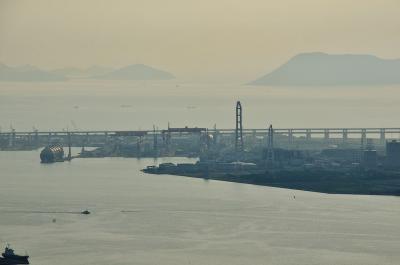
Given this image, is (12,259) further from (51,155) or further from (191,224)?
(51,155)

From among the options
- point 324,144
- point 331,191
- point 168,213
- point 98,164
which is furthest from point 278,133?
point 168,213

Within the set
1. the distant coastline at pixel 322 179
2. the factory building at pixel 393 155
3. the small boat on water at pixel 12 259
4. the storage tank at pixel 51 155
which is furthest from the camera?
the storage tank at pixel 51 155

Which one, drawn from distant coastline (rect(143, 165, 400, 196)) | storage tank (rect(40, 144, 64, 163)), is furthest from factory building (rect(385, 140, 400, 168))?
storage tank (rect(40, 144, 64, 163))

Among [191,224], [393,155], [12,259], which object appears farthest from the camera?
[393,155]

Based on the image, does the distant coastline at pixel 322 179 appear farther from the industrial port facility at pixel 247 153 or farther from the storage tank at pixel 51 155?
the storage tank at pixel 51 155

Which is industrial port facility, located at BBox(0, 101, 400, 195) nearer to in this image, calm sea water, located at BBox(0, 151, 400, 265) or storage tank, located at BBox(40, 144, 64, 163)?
storage tank, located at BBox(40, 144, 64, 163)

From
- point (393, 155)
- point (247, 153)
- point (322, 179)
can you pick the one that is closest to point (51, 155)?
point (247, 153)

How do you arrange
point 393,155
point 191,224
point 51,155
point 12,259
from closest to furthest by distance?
1. point 12,259
2. point 191,224
3. point 393,155
4. point 51,155

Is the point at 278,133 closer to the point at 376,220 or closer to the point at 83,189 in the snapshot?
the point at 83,189

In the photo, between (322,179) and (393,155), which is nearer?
(322,179)

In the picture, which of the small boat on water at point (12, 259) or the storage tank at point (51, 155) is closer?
the small boat on water at point (12, 259)

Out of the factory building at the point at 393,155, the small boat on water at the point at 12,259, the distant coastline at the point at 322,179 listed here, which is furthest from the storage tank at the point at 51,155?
the small boat on water at the point at 12,259
